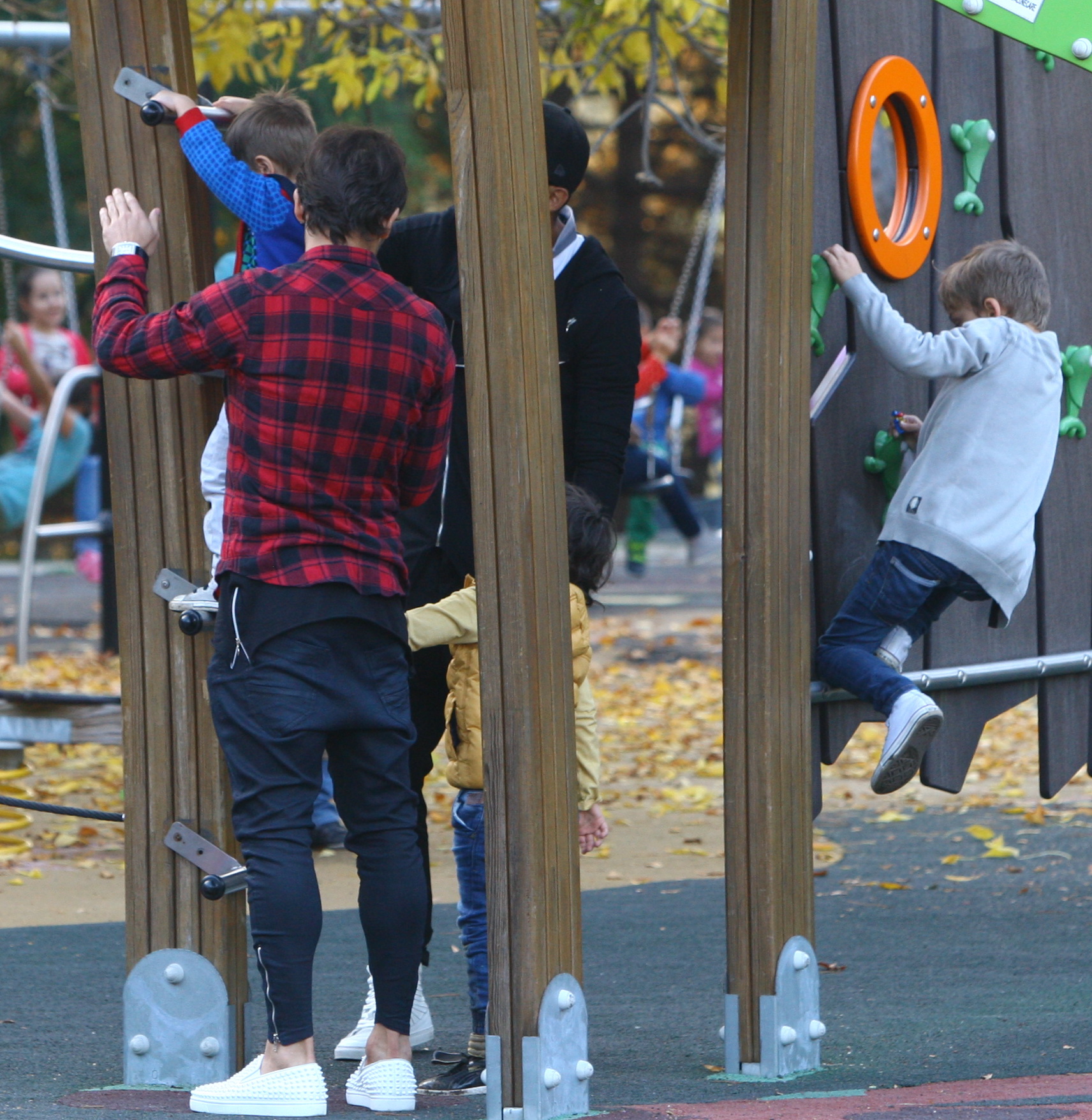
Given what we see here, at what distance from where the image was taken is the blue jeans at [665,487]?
1323 centimetres

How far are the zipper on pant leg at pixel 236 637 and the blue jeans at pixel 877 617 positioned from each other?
4.38ft

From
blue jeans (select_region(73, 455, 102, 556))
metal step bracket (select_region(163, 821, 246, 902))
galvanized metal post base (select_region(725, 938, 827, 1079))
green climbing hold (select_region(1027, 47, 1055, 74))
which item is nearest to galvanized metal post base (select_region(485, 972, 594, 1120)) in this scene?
galvanized metal post base (select_region(725, 938, 827, 1079))

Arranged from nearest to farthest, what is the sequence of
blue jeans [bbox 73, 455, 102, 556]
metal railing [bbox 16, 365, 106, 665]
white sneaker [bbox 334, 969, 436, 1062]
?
white sneaker [bbox 334, 969, 436, 1062] → metal railing [bbox 16, 365, 106, 665] → blue jeans [bbox 73, 455, 102, 556]

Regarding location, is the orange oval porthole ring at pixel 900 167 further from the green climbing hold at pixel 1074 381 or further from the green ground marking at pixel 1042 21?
the green climbing hold at pixel 1074 381

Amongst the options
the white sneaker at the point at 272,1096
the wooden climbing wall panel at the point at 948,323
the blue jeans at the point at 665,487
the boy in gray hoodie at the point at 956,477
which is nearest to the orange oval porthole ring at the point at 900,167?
the wooden climbing wall panel at the point at 948,323

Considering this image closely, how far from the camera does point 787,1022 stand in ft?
11.4

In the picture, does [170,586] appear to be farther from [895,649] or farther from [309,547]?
[895,649]

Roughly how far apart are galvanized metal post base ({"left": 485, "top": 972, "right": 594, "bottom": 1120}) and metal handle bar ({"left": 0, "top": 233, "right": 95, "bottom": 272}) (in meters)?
1.64

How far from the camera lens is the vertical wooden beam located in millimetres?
2953

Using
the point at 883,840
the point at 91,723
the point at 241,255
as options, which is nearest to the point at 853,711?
the point at 241,255

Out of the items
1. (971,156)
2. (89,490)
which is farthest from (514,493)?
(89,490)

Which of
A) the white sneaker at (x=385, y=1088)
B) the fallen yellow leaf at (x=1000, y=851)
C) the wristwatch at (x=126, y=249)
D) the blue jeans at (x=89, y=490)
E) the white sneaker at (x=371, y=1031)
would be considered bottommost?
the fallen yellow leaf at (x=1000, y=851)

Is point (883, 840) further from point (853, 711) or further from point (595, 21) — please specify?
point (595, 21)

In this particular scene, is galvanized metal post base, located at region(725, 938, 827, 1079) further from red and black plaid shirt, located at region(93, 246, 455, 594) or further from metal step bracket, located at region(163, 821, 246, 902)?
red and black plaid shirt, located at region(93, 246, 455, 594)
